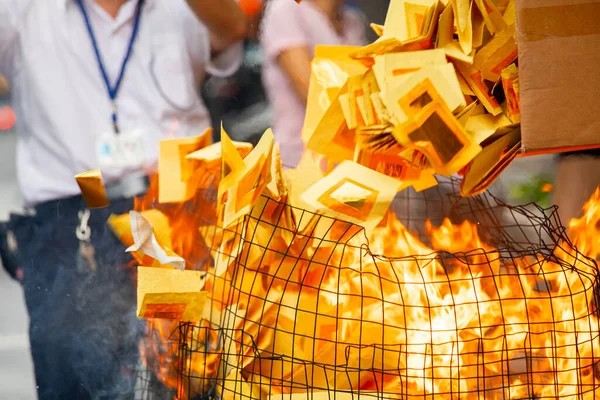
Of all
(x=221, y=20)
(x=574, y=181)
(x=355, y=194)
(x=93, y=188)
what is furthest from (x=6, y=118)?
(x=574, y=181)

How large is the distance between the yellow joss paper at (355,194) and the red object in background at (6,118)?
0.84m

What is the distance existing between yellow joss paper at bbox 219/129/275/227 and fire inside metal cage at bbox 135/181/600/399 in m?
0.07

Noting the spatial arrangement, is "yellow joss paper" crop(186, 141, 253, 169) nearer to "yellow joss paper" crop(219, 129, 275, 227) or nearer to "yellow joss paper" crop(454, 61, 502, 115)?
"yellow joss paper" crop(219, 129, 275, 227)

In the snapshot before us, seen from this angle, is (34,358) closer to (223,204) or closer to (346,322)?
(223,204)

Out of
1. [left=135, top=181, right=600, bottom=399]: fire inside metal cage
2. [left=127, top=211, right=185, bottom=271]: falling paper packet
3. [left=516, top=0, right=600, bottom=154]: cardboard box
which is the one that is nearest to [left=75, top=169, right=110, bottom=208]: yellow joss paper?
[left=127, top=211, right=185, bottom=271]: falling paper packet

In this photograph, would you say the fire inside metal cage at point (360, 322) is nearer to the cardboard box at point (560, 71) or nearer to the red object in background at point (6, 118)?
the cardboard box at point (560, 71)

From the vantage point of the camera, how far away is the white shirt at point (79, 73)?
66.6 inches

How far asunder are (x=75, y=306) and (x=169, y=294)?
521 mm

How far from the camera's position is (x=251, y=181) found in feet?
4.00

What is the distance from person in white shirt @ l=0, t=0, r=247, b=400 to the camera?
5.57 ft

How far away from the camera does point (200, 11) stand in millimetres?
1719

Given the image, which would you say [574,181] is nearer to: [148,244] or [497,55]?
[497,55]

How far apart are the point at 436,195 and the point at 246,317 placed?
687mm

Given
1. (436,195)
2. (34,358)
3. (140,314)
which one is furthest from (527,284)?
(34,358)
